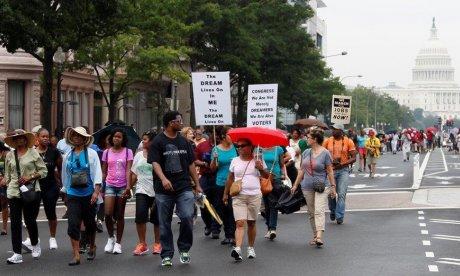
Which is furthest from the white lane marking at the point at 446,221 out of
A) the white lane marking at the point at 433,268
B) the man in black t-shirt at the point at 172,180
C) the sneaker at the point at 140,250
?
the man in black t-shirt at the point at 172,180

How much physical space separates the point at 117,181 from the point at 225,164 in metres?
1.70

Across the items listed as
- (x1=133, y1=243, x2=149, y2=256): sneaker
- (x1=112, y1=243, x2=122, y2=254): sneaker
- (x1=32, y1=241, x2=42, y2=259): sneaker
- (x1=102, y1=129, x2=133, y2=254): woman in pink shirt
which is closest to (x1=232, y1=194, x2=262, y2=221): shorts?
(x1=133, y1=243, x2=149, y2=256): sneaker

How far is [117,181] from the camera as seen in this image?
14953 millimetres

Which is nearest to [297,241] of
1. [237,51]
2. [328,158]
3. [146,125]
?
[328,158]

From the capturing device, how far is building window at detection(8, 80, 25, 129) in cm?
4356

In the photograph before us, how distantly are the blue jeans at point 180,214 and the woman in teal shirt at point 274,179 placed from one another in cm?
338

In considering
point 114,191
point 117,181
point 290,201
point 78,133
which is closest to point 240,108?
point 290,201

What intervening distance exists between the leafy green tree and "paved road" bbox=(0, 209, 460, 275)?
375 inches

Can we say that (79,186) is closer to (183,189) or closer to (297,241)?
(183,189)

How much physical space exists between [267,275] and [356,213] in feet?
30.8

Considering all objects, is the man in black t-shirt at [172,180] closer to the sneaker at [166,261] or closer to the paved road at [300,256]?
the sneaker at [166,261]

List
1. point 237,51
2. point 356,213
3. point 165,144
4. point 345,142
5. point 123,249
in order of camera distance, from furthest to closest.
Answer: point 237,51 → point 356,213 → point 345,142 → point 123,249 → point 165,144

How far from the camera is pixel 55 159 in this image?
15.6 metres

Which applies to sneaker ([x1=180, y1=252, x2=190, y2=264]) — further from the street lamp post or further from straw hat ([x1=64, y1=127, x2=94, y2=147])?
the street lamp post
